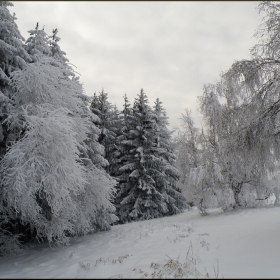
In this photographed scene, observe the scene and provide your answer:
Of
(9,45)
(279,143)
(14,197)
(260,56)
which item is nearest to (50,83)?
(9,45)

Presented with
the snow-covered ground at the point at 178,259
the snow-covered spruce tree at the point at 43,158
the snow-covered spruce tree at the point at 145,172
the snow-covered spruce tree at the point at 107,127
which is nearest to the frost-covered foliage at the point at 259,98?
the snow-covered ground at the point at 178,259

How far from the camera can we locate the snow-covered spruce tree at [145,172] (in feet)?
62.4

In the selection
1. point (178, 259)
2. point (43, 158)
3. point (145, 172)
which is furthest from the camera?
point (145, 172)

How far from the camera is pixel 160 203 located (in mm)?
19141

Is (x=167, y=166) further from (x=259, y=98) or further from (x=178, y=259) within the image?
(x=178, y=259)

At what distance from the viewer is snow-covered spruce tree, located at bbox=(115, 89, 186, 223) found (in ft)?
62.4

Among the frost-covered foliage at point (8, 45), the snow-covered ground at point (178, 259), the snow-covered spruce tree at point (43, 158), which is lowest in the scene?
the snow-covered ground at point (178, 259)

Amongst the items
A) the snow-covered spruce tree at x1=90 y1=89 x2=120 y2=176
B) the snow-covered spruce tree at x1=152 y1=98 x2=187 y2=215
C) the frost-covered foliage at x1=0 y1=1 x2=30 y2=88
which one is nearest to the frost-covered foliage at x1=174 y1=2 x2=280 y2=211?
the frost-covered foliage at x1=0 y1=1 x2=30 y2=88

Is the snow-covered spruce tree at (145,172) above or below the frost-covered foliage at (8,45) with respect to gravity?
below

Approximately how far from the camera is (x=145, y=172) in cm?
1955

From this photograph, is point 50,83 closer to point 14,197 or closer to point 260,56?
point 14,197

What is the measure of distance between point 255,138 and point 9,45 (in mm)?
8767

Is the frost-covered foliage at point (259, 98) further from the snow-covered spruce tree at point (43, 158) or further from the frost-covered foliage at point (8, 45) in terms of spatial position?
the frost-covered foliage at point (8, 45)

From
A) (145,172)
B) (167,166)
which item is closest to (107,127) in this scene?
(145,172)
